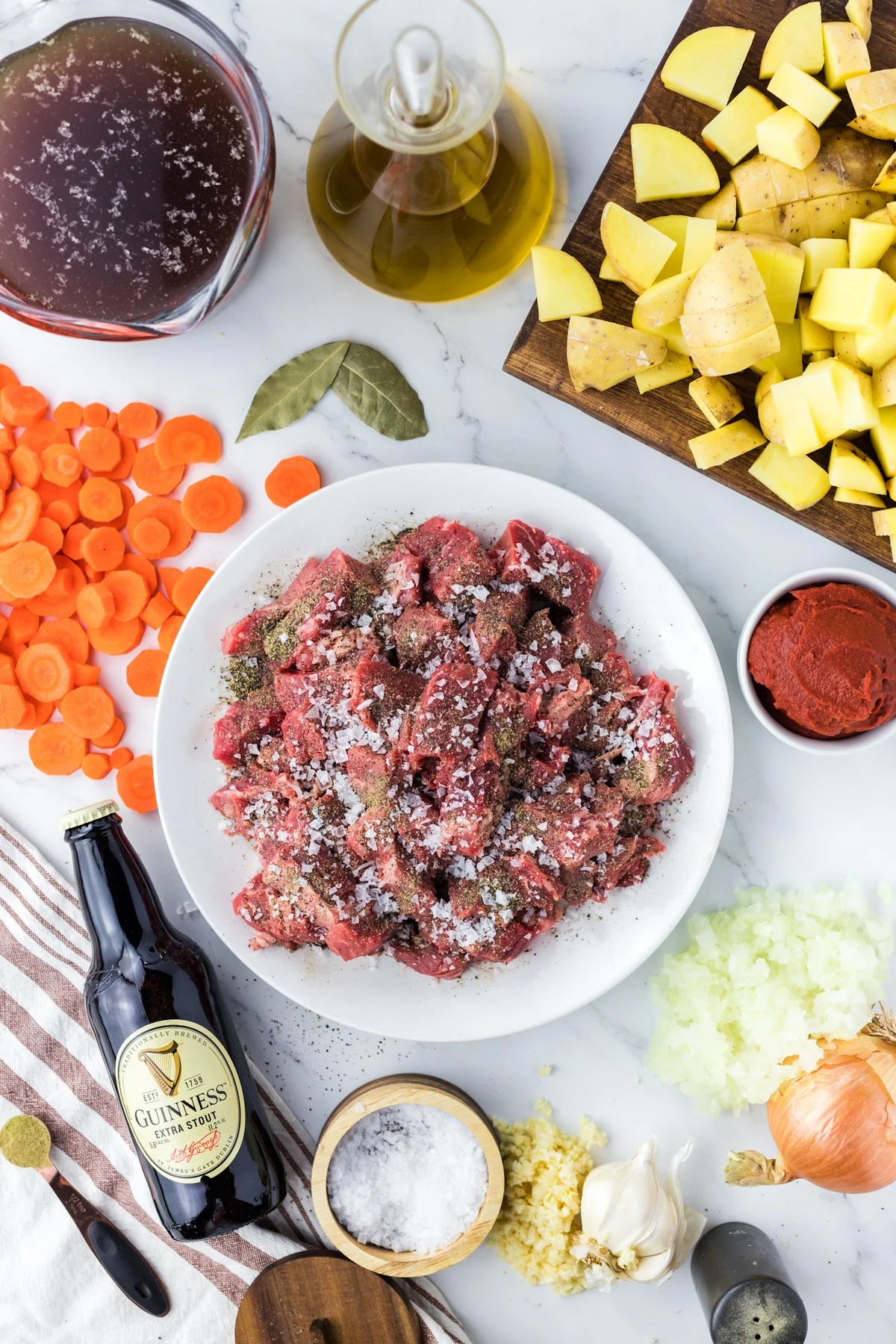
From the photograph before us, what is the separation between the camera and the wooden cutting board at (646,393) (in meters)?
2.22

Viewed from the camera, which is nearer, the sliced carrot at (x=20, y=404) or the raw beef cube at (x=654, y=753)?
the raw beef cube at (x=654, y=753)

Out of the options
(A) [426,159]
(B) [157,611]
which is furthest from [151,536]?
(A) [426,159]

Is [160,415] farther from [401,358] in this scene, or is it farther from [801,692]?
[801,692]

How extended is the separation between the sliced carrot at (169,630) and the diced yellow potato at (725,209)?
1.50 meters

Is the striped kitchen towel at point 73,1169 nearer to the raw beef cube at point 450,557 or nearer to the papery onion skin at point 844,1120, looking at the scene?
the papery onion skin at point 844,1120

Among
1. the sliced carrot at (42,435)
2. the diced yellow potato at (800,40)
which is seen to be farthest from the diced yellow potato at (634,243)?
the sliced carrot at (42,435)

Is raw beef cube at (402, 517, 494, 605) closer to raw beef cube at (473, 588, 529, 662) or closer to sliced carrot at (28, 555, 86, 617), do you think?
raw beef cube at (473, 588, 529, 662)

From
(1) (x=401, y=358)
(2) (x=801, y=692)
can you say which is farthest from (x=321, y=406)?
(2) (x=801, y=692)

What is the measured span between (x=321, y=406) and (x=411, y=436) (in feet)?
0.75

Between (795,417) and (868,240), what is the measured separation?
1.20ft

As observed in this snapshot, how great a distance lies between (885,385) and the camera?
6.84 feet

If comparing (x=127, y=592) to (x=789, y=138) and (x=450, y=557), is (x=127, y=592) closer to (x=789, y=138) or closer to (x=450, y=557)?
(x=450, y=557)

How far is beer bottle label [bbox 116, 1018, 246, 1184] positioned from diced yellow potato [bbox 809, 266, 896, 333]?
2.01 meters

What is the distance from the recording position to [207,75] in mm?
2043
